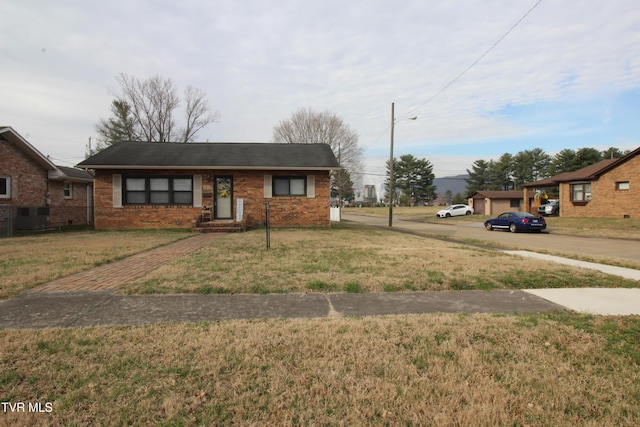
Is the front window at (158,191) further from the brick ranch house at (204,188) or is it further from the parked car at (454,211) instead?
the parked car at (454,211)

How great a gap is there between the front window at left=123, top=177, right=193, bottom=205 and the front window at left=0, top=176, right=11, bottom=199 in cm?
558

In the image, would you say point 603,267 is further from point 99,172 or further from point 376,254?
point 99,172

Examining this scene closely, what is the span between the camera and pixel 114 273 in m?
6.67

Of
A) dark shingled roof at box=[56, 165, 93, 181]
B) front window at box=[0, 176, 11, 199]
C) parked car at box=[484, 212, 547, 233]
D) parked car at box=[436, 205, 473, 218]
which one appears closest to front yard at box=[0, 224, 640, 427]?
front window at box=[0, 176, 11, 199]

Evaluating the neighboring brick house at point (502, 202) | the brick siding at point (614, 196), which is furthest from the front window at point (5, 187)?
the neighboring brick house at point (502, 202)

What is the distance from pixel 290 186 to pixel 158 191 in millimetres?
6587

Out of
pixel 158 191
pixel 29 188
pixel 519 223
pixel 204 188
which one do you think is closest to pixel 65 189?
pixel 29 188

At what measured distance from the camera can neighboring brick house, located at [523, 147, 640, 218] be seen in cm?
2611

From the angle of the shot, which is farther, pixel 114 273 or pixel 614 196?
pixel 614 196

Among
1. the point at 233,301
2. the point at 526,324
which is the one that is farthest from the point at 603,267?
the point at 233,301

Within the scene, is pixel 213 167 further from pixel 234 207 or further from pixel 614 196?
pixel 614 196

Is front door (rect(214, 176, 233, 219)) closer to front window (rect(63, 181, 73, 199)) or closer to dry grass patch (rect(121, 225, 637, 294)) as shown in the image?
dry grass patch (rect(121, 225, 637, 294))

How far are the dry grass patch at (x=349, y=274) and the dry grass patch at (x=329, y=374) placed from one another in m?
1.73

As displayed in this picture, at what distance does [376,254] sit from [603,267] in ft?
17.2
